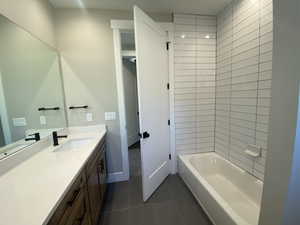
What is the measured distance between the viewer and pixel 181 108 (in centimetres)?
237

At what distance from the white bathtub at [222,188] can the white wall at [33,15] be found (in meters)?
2.49

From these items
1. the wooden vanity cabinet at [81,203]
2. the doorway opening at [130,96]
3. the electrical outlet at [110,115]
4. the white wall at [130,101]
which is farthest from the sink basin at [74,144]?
the white wall at [130,101]

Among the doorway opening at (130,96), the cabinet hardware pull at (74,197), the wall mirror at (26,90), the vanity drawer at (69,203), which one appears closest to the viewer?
the vanity drawer at (69,203)

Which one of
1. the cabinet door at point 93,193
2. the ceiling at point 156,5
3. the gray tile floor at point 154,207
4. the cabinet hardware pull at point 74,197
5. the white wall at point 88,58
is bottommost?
the gray tile floor at point 154,207

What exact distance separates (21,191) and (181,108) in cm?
205

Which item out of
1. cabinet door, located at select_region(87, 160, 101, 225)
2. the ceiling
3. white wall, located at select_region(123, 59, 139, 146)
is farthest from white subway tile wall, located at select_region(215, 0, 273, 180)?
white wall, located at select_region(123, 59, 139, 146)

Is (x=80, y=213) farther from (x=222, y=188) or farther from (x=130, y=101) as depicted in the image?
(x=130, y=101)

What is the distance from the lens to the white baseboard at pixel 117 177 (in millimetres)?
2328

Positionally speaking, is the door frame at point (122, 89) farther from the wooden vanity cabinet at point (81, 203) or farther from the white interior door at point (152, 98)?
the wooden vanity cabinet at point (81, 203)

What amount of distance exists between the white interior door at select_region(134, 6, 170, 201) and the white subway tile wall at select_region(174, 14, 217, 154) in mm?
235

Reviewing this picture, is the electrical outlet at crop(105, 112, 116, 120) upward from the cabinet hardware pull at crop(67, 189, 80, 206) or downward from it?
upward

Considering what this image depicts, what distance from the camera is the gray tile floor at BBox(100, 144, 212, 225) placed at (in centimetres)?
159

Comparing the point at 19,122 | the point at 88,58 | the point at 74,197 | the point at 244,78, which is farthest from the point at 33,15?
the point at 244,78

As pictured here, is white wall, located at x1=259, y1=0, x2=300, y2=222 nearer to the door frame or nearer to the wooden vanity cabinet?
the wooden vanity cabinet
